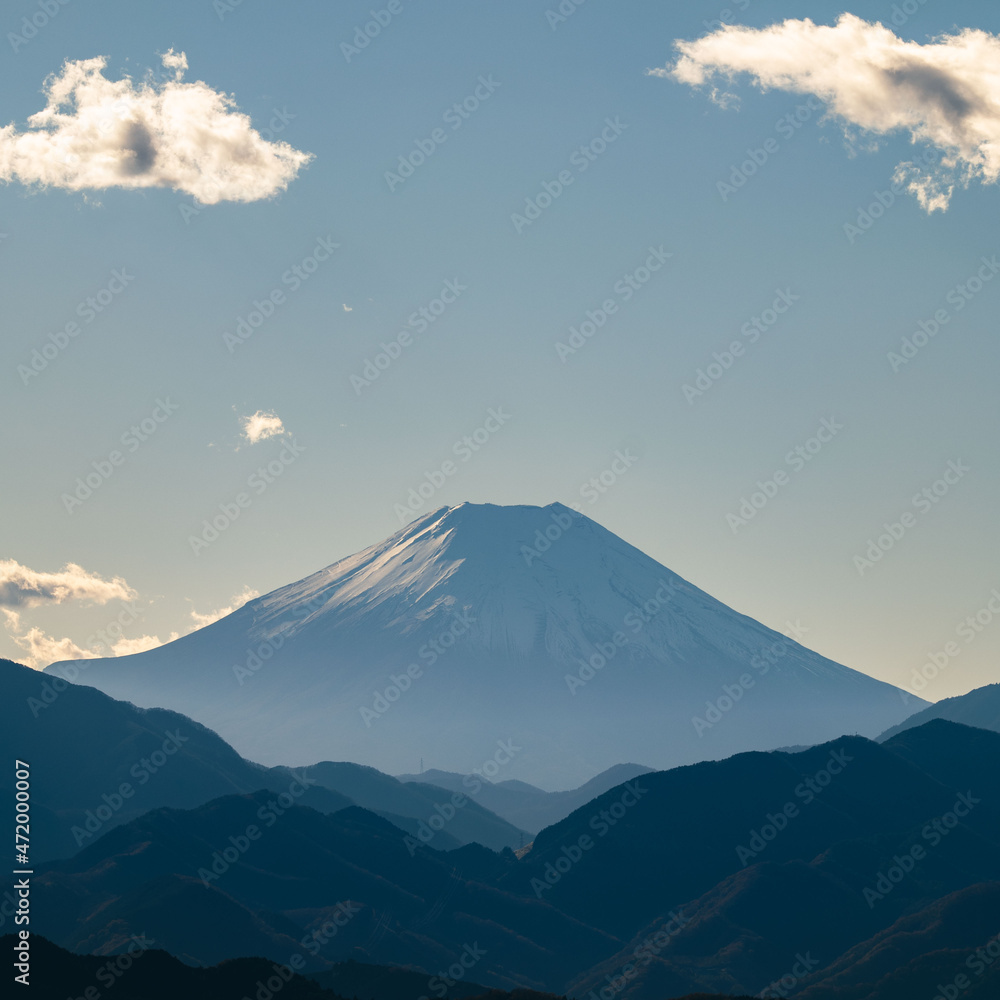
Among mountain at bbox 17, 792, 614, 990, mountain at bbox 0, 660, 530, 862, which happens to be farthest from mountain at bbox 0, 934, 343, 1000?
mountain at bbox 0, 660, 530, 862

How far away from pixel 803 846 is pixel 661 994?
3851 cm

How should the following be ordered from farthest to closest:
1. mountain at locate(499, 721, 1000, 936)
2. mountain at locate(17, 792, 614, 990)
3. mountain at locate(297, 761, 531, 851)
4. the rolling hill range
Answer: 1. mountain at locate(297, 761, 531, 851)
2. mountain at locate(499, 721, 1000, 936)
3. mountain at locate(17, 792, 614, 990)
4. the rolling hill range

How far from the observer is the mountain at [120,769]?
155125mm

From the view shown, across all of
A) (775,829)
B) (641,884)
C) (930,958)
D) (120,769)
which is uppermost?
(120,769)

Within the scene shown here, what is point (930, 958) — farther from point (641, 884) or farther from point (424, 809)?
point (424, 809)

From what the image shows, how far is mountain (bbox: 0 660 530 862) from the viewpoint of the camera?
15512cm

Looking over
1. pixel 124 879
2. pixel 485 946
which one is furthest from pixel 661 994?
pixel 124 879

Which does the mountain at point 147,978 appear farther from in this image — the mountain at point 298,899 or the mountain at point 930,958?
the mountain at point 930,958

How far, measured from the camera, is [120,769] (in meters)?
161

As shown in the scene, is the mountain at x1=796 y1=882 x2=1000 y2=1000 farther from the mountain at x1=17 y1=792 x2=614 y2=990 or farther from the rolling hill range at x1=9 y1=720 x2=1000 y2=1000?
the mountain at x1=17 y1=792 x2=614 y2=990

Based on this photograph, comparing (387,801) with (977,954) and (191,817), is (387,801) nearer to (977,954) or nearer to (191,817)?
(191,817)

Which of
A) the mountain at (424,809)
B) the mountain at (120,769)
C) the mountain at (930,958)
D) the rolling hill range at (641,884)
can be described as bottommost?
the mountain at (930,958)

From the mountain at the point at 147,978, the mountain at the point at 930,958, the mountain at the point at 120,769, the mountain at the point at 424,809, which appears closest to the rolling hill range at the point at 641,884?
the mountain at the point at 930,958

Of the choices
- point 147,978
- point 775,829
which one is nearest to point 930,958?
point 775,829
